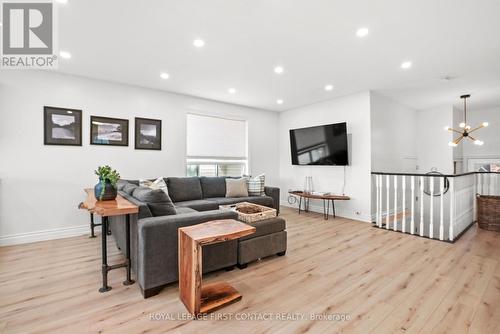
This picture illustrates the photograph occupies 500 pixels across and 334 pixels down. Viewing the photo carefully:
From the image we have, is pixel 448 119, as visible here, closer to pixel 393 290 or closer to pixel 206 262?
pixel 393 290

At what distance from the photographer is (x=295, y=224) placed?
4.29 meters

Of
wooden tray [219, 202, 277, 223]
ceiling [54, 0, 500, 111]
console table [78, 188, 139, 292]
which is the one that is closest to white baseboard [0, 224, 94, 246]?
console table [78, 188, 139, 292]

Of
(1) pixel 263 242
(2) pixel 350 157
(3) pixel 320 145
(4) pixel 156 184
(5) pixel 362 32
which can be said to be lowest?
(1) pixel 263 242

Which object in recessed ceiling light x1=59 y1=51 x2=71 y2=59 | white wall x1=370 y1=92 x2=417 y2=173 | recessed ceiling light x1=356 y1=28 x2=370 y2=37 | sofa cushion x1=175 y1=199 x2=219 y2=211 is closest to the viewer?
recessed ceiling light x1=356 y1=28 x2=370 y2=37

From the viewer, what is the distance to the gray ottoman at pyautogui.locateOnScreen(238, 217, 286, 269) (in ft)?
8.24

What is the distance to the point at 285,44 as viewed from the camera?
2779 mm

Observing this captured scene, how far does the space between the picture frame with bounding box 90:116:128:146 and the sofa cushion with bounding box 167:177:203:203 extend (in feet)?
3.65

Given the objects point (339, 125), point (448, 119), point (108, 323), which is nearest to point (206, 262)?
point (108, 323)

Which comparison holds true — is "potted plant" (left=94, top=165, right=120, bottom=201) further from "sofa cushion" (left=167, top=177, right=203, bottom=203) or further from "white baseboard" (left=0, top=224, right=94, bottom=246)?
"white baseboard" (left=0, top=224, right=94, bottom=246)

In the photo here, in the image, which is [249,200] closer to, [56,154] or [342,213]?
[342,213]

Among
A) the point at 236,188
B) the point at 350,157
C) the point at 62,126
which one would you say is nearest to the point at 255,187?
the point at 236,188

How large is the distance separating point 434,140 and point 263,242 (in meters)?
5.84

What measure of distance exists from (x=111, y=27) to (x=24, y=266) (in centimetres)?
283

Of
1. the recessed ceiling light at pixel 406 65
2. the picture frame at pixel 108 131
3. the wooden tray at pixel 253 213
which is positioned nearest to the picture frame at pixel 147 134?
the picture frame at pixel 108 131
